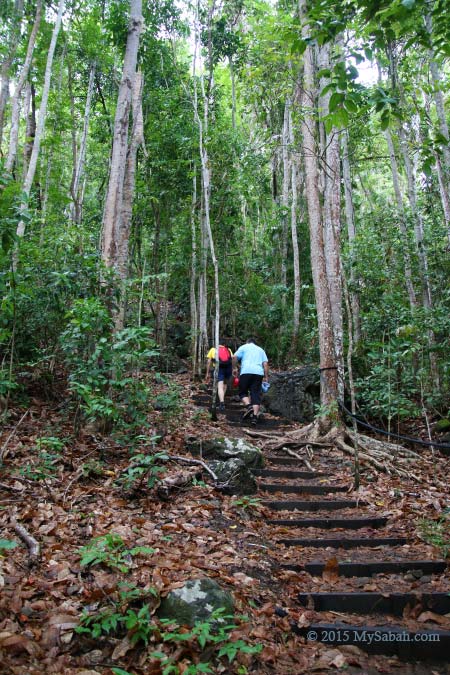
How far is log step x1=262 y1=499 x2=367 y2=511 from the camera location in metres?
5.47

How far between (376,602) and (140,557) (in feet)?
6.28

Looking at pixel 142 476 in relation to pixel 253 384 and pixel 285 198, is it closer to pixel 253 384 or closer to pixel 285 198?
pixel 253 384

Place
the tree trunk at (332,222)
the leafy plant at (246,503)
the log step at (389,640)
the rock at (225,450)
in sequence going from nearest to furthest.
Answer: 1. the log step at (389,640)
2. the leafy plant at (246,503)
3. the rock at (225,450)
4. the tree trunk at (332,222)

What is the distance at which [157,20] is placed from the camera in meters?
12.7

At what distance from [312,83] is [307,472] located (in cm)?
750

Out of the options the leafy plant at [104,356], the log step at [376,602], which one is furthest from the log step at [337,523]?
the leafy plant at [104,356]

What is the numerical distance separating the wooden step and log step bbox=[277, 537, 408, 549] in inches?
54.0

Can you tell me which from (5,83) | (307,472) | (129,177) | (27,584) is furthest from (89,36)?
(27,584)

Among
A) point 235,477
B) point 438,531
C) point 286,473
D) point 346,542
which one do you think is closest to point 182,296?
point 286,473

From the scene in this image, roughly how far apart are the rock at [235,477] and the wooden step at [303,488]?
0.35 meters

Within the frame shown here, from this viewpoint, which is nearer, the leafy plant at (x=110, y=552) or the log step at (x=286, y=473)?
the leafy plant at (x=110, y=552)

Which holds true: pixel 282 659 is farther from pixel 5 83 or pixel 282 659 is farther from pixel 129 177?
pixel 5 83

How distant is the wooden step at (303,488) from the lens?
5973mm

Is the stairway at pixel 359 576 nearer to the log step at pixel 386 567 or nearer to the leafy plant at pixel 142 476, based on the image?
the log step at pixel 386 567
